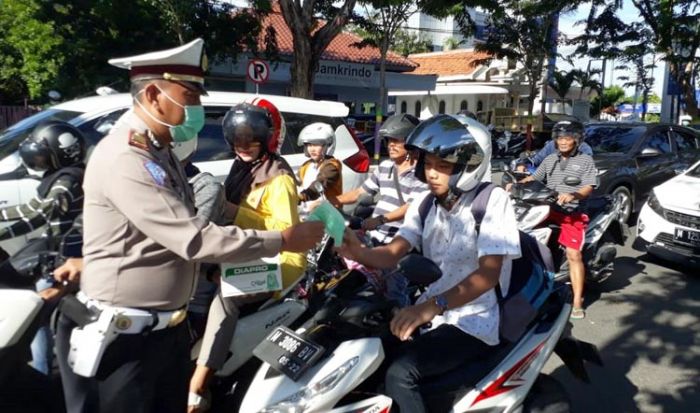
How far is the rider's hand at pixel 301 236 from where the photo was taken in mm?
1970

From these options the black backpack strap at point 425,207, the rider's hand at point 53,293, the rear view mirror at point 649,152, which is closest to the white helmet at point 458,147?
the black backpack strap at point 425,207

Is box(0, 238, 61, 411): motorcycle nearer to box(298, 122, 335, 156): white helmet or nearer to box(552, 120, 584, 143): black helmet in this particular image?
box(298, 122, 335, 156): white helmet

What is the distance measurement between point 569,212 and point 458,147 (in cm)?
309

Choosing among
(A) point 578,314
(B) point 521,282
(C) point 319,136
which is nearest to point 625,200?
(A) point 578,314

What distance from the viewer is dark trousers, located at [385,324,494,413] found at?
7.47ft

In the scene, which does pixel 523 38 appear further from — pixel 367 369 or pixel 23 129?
pixel 367 369

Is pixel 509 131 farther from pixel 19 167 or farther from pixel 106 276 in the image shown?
pixel 106 276

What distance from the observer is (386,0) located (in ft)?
41.8

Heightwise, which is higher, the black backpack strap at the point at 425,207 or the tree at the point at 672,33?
the tree at the point at 672,33

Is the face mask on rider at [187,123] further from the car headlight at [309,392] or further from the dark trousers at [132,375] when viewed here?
the car headlight at [309,392]

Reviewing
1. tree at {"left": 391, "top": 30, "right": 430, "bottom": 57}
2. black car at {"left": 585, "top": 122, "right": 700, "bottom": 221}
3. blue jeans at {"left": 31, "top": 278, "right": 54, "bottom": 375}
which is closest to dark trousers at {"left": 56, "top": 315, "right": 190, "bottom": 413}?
blue jeans at {"left": 31, "top": 278, "right": 54, "bottom": 375}

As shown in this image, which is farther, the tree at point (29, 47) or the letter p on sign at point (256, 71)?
the tree at point (29, 47)

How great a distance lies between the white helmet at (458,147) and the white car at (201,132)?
2266mm

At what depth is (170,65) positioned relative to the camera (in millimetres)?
1895
